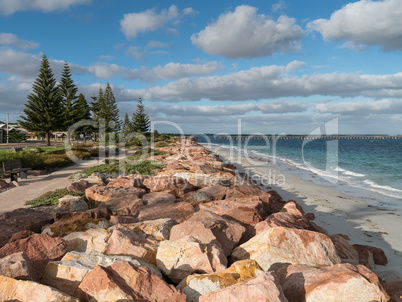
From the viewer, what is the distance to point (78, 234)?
5.01 meters

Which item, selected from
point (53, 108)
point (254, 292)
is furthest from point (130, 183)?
point (53, 108)

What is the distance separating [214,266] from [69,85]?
51506mm

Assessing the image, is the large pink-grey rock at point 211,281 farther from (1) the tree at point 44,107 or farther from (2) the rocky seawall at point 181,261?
(1) the tree at point 44,107

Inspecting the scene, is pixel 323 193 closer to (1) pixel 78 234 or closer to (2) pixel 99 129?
(1) pixel 78 234

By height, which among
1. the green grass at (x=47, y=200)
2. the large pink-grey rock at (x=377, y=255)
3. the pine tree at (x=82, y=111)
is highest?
the pine tree at (x=82, y=111)

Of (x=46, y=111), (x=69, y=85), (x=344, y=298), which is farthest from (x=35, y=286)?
(x=69, y=85)

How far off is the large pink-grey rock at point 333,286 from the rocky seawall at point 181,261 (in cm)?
1

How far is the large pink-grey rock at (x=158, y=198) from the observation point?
8070 millimetres

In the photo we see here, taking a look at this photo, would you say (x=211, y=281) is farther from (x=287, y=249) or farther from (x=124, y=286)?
(x=287, y=249)

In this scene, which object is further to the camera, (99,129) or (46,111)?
(99,129)

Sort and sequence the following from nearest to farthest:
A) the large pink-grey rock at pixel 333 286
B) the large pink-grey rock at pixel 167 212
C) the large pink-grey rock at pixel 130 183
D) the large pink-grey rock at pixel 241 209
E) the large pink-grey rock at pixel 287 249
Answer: the large pink-grey rock at pixel 333 286 → the large pink-grey rock at pixel 287 249 → the large pink-grey rock at pixel 241 209 → the large pink-grey rock at pixel 167 212 → the large pink-grey rock at pixel 130 183

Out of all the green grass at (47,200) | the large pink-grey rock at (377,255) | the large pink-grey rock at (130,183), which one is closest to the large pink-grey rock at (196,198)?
the large pink-grey rock at (130,183)

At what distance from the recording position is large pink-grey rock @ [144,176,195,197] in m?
9.43

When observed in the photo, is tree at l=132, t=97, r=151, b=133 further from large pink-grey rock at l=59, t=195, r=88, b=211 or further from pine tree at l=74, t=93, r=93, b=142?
large pink-grey rock at l=59, t=195, r=88, b=211
